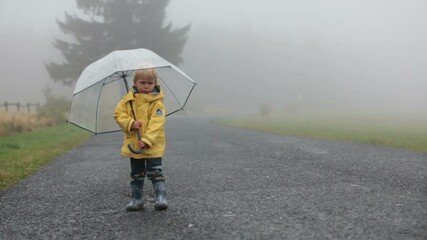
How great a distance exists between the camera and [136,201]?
19.0 ft

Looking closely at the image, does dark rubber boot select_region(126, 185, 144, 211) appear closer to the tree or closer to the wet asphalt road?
the wet asphalt road

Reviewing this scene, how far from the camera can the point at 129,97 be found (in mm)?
5672

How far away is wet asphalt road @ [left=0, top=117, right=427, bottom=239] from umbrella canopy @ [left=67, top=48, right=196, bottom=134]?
4.09 feet

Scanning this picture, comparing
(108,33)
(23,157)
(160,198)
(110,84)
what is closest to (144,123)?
(160,198)

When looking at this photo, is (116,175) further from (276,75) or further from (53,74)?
(276,75)

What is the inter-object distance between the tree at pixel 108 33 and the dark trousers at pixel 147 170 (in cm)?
4149

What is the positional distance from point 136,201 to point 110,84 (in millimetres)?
2221

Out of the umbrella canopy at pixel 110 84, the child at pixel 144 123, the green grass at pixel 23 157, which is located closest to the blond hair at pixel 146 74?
the child at pixel 144 123

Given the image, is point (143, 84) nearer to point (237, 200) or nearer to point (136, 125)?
point (136, 125)

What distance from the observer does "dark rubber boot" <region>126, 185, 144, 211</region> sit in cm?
571

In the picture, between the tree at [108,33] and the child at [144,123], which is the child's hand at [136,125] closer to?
the child at [144,123]

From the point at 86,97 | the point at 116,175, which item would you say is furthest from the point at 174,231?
the point at 116,175

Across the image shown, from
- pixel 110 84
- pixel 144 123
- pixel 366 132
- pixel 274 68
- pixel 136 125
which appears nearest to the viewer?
pixel 136 125

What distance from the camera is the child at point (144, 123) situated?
18.4ft
